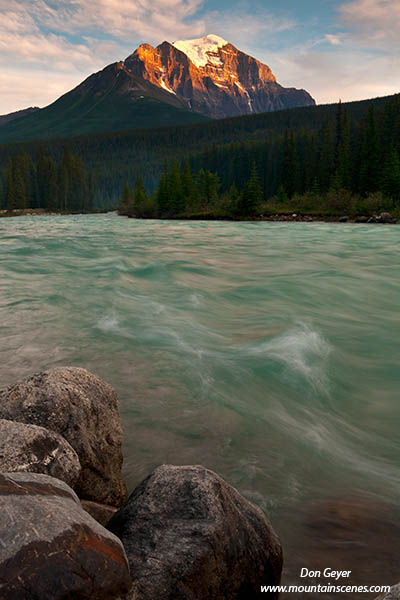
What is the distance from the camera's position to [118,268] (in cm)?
1783

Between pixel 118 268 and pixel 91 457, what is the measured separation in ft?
47.5

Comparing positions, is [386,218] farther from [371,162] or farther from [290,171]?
[290,171]

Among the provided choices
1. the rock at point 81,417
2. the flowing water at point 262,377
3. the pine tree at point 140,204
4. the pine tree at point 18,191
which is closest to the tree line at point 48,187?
the pine tree at point 18,191

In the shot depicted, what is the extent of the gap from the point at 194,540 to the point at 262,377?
467cm

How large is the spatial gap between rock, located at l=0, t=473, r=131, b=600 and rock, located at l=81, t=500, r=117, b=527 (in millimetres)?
1032

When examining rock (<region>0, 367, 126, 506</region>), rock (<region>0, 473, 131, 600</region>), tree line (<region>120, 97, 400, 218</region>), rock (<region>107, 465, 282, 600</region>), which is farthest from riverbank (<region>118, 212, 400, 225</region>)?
rock (<region>0, 473, 131, 600</region>)

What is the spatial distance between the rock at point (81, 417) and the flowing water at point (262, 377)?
67 centimetres

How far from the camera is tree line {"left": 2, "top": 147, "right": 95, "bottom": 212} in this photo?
111062 mm

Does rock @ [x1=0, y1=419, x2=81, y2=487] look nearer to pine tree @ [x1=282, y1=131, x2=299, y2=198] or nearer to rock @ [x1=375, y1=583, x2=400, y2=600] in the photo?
rock @ [x1=375, y1=583, x2=400, y2=600]

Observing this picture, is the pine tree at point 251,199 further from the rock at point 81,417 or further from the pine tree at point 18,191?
the pine tree at point 18,191

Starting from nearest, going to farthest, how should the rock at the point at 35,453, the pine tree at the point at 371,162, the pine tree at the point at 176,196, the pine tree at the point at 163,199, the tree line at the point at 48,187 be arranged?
the rock at the point at 35,453
the pine tree at the point at 371,162
the pine tree at the point at 176,196
the pine tree at the point at 163,199
the tree line at the point at 48,187

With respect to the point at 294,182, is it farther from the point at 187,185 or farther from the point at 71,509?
the point at 71,509

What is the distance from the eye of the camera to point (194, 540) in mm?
2766

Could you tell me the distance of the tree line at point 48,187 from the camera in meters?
111
